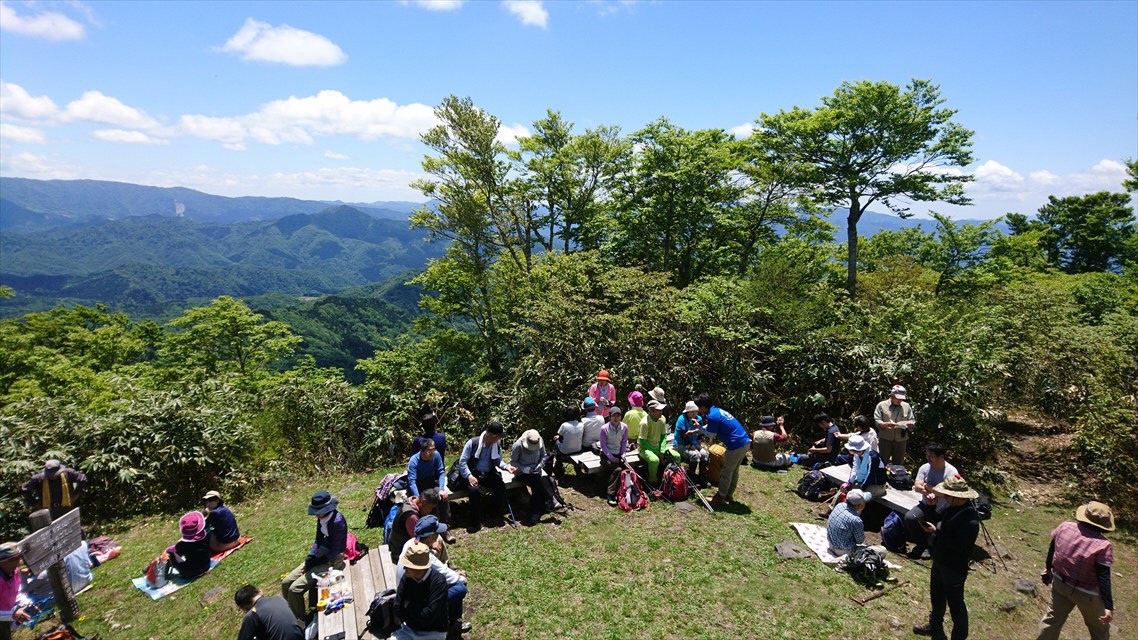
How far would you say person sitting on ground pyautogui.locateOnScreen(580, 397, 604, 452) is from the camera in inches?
388

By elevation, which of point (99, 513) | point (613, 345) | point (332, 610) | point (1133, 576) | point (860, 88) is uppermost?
point (860, 88)

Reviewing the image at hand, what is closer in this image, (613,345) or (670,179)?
(613,345)

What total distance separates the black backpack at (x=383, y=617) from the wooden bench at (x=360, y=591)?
0.27 feet

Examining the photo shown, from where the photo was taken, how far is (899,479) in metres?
8.76

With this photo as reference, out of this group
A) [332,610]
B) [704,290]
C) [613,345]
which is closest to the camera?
[332,610]

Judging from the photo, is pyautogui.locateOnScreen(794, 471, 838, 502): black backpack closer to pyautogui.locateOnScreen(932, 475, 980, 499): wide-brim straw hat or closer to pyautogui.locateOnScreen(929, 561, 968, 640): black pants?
pyautogui.locateOnScreen(929, 561, 968, 640): black pants

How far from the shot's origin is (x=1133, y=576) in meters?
8.13

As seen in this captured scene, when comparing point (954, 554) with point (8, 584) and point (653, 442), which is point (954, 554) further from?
point (8, 584)

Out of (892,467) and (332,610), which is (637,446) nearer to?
(892,467)

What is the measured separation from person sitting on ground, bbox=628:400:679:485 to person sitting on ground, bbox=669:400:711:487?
1.29 feet

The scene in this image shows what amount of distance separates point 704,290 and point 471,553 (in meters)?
10.5

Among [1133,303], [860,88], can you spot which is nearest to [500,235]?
[860,88]

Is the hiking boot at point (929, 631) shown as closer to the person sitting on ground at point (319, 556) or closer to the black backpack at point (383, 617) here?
the black backpack at point (383, 617)

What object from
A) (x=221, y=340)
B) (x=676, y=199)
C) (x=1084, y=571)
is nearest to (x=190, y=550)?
(x=1084, y=571)
